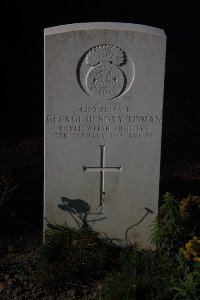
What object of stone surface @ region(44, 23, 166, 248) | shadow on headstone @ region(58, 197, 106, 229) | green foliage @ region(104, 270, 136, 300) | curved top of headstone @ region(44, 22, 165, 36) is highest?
curved top of headstone @ region(44, 22, 165, 36)

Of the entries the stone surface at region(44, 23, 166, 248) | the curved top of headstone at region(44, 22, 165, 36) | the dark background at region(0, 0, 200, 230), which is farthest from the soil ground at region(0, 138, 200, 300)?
the curved top of headstone at region(44, 22, 165, 36)

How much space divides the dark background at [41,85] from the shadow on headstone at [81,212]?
69 centimetres

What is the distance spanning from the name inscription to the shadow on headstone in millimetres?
598

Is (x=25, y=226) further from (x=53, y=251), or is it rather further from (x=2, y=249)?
(x=53, y=251)

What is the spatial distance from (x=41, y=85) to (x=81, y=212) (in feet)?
17.0

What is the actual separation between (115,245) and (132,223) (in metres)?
0.26

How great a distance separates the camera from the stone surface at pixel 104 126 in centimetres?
464

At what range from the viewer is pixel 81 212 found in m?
5.11

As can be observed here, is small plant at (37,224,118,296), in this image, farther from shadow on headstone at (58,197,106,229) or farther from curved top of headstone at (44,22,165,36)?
curved top of headstone at (44,22,165,36)

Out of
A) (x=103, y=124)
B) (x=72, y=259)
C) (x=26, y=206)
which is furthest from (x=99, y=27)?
(x=26, y=206)

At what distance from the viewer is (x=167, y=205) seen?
469 centimetres

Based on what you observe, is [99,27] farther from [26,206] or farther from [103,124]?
[26,206]

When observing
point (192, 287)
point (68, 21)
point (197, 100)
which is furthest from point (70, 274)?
point (68, 21)

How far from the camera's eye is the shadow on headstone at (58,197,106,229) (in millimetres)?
5074
